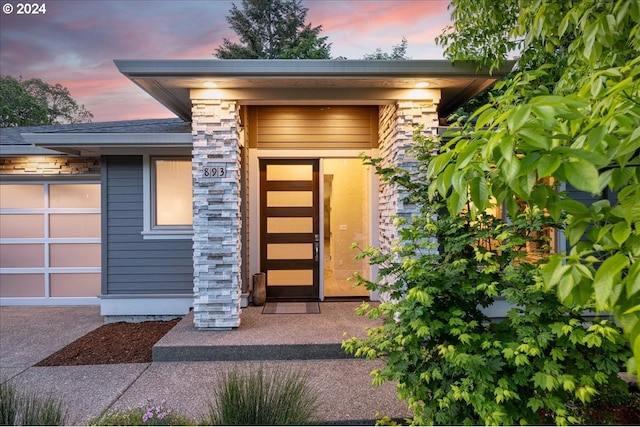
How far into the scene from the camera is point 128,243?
582cm

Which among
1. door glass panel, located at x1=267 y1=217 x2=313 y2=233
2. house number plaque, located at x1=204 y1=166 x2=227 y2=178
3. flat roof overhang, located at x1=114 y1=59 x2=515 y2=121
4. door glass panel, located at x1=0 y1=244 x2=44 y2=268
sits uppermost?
flat roof overhang, located at x1=114 y1=59 x2=515 y2=121

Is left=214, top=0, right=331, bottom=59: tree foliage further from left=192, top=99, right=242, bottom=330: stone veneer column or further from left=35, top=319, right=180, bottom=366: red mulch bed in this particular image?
left=35, top=319, right=180, bottom=366: red mulch bed

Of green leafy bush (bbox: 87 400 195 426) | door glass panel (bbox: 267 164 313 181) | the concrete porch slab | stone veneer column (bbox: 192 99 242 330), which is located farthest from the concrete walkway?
door glass panel (bbox: 267 164 313 181)

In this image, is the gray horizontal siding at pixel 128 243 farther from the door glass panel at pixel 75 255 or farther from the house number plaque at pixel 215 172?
the house number plaque at pixel 215 172

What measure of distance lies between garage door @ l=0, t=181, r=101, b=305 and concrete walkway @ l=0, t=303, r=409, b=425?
6.53 feet

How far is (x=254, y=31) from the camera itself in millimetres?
19234

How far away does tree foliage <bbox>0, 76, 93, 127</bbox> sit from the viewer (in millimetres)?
17375

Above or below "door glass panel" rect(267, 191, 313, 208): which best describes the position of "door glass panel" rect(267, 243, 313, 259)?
below

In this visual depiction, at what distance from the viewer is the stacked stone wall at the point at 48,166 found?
21.9 ft

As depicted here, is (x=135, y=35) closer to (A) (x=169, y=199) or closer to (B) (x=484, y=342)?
(A) (x=169, y=199)

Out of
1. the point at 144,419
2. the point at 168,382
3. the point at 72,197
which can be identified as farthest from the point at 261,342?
the point at 72,197

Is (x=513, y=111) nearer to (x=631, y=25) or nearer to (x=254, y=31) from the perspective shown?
(x=631, y=25)

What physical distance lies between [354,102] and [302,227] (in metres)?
2.28

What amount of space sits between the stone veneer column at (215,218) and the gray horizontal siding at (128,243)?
1589 mm
